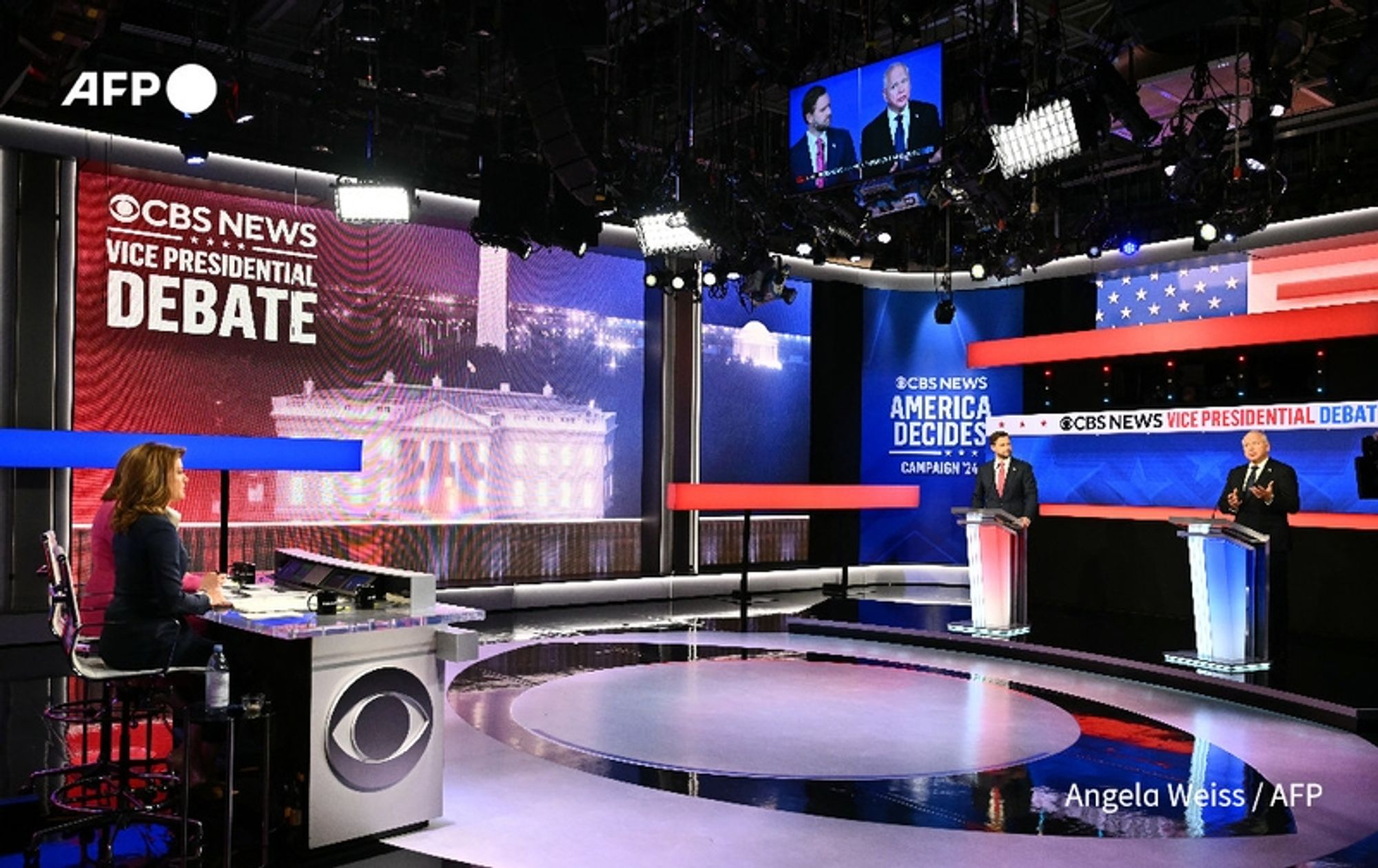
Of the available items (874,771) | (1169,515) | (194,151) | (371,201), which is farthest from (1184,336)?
(194,151)

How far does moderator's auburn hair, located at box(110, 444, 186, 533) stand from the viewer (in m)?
3.43

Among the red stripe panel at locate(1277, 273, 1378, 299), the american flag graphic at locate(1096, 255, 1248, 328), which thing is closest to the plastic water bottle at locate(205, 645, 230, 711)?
the american flag graphic at locate(1096, 255, 1248, 328)

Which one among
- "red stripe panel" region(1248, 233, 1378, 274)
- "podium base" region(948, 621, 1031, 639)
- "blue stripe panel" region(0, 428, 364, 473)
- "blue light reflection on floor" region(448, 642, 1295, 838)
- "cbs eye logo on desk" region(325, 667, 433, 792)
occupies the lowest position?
"blue light reflection on floor" region(448, 642, 1295, 838)

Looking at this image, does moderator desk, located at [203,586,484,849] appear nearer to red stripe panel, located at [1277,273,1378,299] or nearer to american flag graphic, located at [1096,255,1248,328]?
american flag graphic, located at [1096,255,1248,328]

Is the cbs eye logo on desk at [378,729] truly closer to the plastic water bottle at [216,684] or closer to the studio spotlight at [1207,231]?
the plastic water bottle at [216,684]

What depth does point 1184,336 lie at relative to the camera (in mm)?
9586

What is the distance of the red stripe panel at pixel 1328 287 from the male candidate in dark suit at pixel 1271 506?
3613mm

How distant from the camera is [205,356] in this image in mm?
8742

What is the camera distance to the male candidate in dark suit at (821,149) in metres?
6.51

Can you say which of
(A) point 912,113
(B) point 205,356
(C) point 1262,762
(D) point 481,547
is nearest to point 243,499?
(B) point 205,356

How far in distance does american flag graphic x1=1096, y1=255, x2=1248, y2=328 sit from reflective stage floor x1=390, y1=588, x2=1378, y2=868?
5120mm

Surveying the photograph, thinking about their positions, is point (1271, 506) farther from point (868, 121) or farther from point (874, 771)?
point (874, 771)

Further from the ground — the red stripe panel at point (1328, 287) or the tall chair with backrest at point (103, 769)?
the red stripe panel at point (1328, 287)
